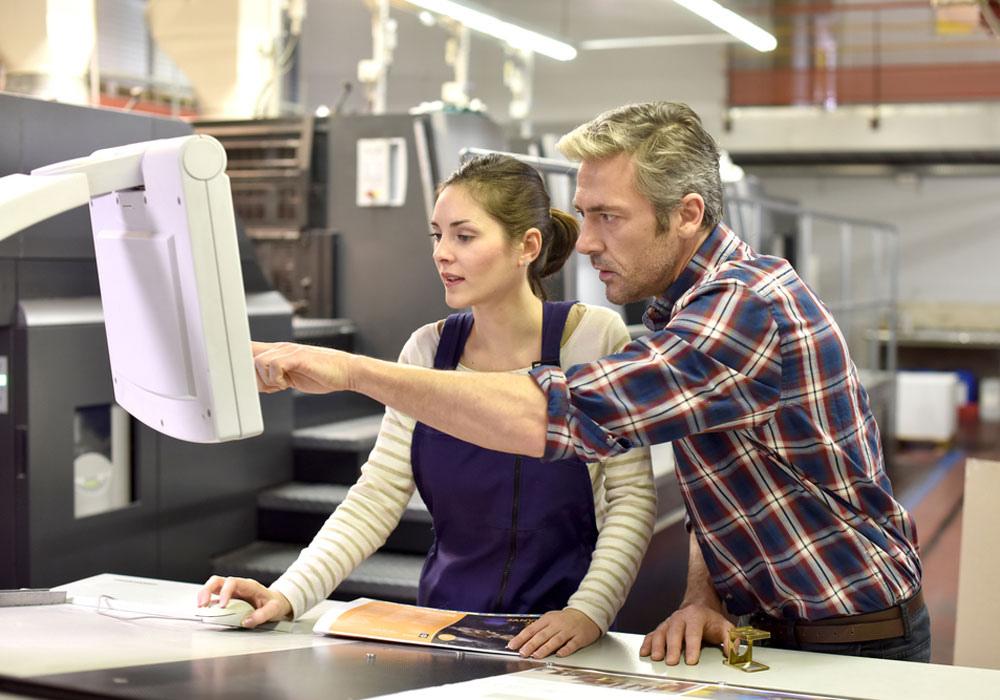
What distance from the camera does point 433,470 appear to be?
1766mm

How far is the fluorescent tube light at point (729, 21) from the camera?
5.92 meters

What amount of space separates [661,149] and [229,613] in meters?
0.90

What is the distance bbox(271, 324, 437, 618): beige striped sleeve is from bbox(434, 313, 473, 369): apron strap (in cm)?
2

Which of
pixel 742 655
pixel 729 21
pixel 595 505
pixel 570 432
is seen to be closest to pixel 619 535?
pixel 595 505

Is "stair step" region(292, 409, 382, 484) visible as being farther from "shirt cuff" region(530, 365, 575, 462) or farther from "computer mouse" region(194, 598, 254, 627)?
"shirt cuff" region(530, 365, 575, 462)

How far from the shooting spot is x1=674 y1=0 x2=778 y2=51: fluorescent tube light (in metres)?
5.92

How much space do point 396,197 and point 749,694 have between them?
3494mm

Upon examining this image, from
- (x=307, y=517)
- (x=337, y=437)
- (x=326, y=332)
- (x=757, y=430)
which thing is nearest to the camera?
(x=757, y=430)

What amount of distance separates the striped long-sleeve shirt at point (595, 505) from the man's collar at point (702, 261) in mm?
244

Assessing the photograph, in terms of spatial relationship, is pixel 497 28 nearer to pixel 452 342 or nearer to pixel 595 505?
pixel 452 342

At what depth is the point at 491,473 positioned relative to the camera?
1.74 meters

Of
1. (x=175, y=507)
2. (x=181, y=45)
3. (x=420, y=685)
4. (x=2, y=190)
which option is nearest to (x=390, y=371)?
(x=420, y=685)

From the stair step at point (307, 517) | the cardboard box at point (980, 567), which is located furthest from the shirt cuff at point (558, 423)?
the stair step at point (307, 517)

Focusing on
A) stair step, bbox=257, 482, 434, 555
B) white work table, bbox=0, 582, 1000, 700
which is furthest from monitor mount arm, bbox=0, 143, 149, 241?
stair step, bbox=257, 482, 434, 555
